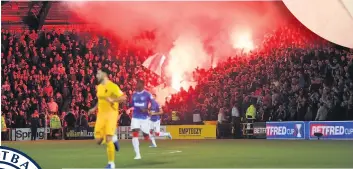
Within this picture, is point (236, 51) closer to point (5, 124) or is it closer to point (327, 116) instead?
point (327, 116)

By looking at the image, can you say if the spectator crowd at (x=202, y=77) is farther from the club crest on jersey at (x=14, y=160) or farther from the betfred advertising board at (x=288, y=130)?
the club crest on jersey at (x=14, y=160)

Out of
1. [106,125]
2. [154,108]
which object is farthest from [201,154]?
[106,125]

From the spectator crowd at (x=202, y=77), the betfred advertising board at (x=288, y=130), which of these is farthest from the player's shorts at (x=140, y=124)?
the betfred advertising board at (x=288, y=130)

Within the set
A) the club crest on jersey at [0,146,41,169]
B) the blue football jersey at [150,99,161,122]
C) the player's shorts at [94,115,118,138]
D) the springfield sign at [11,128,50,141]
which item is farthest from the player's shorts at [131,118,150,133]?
the club crest on jersey at [0,146,41,169]

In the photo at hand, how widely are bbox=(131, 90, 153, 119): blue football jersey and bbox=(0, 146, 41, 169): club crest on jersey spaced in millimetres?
4004

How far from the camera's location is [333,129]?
1243 centimetres

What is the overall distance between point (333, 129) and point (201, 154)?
377cm

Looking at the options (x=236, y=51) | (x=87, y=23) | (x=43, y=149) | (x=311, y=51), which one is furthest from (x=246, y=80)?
(x=43, y=149)

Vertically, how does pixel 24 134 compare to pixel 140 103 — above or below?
below

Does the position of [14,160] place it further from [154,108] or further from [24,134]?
[24,134]

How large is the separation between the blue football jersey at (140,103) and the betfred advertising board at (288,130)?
4385 mm


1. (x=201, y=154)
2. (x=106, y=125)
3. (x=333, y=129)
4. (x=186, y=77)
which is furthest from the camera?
(x=186, y=77)

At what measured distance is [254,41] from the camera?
40.1ft

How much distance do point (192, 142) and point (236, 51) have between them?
2089 millimetres
